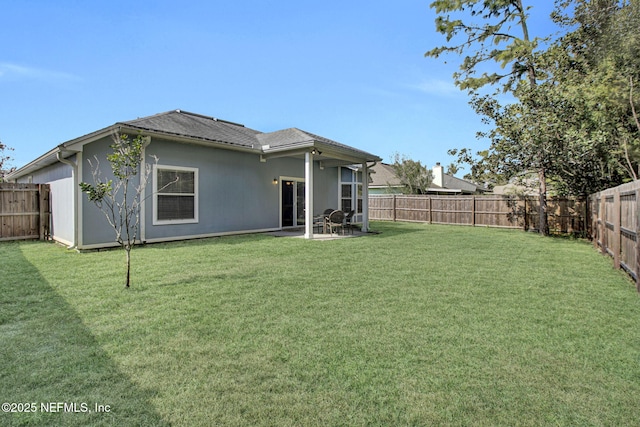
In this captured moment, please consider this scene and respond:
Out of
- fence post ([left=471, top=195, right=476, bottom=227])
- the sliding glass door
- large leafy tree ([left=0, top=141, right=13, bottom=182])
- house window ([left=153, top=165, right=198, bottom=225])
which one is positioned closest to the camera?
house window ([left=153, top=165, right=198, bottom=225])

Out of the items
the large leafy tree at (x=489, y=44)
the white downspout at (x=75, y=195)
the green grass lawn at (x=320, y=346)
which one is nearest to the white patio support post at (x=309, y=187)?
the green grass lawn at (x=320, y=346)

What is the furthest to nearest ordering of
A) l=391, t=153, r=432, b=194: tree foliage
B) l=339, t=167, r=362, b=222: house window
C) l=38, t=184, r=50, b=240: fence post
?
1. l=391, t=153, r=432, b=194: tree foliage
2. l=339, t=167, r=362, b=222: house window
3. l=38, t=184, r=50, b=240: fence post

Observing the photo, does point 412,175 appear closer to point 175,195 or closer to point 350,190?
point 350,190

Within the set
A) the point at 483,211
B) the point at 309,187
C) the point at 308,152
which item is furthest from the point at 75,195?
the point at 483,211

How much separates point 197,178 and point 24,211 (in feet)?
18.7

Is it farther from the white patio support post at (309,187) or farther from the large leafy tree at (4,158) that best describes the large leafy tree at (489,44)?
the large leafy tree at (4,158)

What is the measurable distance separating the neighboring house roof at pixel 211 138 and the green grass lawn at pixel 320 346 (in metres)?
3.61

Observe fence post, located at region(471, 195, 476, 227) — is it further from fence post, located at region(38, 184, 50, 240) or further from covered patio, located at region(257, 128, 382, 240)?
fence post, located at region(38, 184, 50, 240)

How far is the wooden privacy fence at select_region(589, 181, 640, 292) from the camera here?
16.8 feet

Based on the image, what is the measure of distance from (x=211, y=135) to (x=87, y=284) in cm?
657

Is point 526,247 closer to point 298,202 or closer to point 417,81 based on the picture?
point 298,202

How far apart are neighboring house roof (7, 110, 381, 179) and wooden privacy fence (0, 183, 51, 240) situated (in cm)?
91

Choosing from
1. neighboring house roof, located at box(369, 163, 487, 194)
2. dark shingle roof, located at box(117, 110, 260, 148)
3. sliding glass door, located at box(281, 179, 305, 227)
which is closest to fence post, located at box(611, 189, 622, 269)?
dark shingle roof, located at box(117, 110, 260, 148)

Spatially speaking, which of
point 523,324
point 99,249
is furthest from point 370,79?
point 523,324
